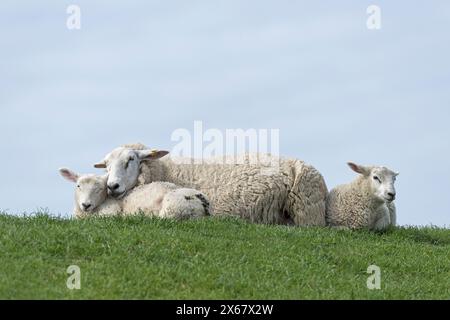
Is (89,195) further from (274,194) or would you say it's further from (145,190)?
(274,194)

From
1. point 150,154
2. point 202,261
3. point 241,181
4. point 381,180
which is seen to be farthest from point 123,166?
point 381,180

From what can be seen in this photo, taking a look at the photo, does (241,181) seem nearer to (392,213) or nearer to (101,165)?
(101,165)

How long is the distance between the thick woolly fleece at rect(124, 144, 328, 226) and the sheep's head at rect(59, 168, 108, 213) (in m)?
0.79

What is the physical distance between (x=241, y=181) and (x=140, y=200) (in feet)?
6.35

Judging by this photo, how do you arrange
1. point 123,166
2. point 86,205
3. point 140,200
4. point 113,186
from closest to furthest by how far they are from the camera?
point 140,200 < point 86,205 < point 113,186 < point 123,166

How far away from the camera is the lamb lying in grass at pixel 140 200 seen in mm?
15680

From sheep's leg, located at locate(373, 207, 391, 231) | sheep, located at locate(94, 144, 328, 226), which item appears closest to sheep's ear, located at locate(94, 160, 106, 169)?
sheep, located at locate(94, 144, 328, 226)

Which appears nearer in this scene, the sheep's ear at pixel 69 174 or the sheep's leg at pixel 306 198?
the sheep's ear at pixel 69 174

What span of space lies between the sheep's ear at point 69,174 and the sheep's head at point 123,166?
59 cm

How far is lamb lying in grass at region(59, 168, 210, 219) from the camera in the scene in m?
15.7

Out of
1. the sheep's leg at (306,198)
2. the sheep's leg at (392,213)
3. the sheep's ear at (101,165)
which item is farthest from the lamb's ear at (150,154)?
the sheep's leg at (392,213)

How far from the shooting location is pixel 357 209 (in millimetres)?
17891

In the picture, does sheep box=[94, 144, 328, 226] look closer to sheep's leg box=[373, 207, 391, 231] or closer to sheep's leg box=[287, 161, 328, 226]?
sheep's leg box=[287, 161, 328, 226]

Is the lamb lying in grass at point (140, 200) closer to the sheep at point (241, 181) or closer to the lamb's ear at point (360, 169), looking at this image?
the sheep at point (241, 181)
